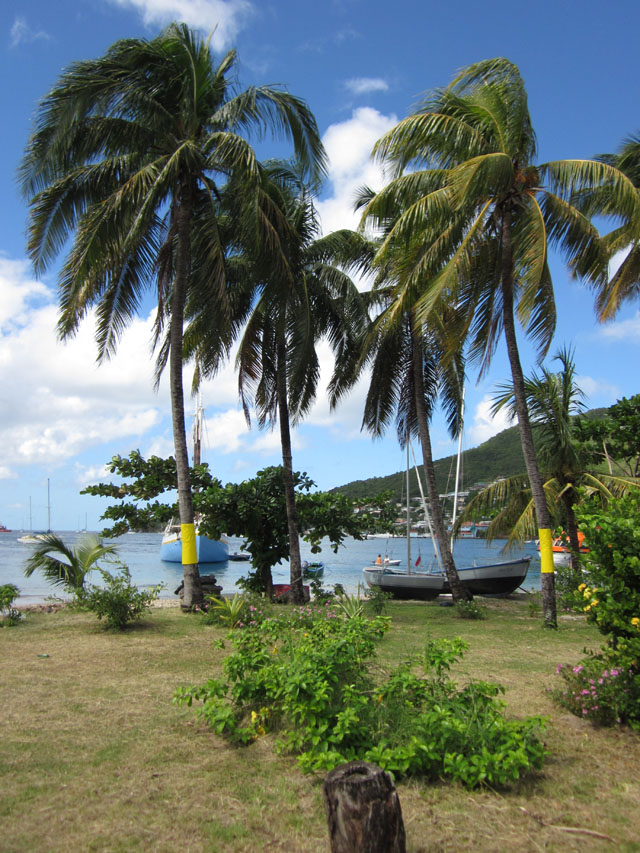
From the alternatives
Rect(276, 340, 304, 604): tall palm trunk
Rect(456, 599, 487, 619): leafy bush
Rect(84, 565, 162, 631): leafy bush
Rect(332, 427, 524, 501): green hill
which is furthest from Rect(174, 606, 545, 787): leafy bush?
Rect(332, 427, 524, 501): green hill

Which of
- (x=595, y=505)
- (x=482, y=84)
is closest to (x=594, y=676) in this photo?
(x=595, y=505)

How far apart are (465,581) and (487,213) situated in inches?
468

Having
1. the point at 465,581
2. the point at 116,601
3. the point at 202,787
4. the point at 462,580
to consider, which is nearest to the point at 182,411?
the point at 116,601

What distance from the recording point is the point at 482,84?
35.9 feet

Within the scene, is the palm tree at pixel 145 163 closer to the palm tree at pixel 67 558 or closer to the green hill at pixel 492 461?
the palm tree at pixel 67 558

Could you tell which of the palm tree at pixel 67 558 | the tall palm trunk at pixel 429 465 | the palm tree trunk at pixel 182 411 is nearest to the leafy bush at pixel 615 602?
the palm tree trunk at pixel 182 411

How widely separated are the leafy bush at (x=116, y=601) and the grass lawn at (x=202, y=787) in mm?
2856

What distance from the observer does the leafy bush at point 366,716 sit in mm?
3779

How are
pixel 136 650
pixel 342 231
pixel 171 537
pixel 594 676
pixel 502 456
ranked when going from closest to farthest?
1. pixel 594 676
2. pixel 136 650
3. pixel 342 231
4. pixel 171 537
5. pixel 502 456

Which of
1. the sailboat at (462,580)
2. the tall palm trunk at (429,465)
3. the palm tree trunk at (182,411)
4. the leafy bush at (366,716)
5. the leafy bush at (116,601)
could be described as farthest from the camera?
the sailboat at (462,580)

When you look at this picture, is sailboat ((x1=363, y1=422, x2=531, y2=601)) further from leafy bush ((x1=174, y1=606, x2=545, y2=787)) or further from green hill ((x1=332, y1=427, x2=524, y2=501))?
green hill ((x1=332, y1=427, x2=524, y2=501))

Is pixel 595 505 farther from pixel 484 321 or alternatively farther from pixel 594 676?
pixel 484 321

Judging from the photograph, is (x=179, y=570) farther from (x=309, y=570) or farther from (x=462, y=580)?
(x=462, y=580)

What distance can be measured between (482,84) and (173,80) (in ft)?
19.0
